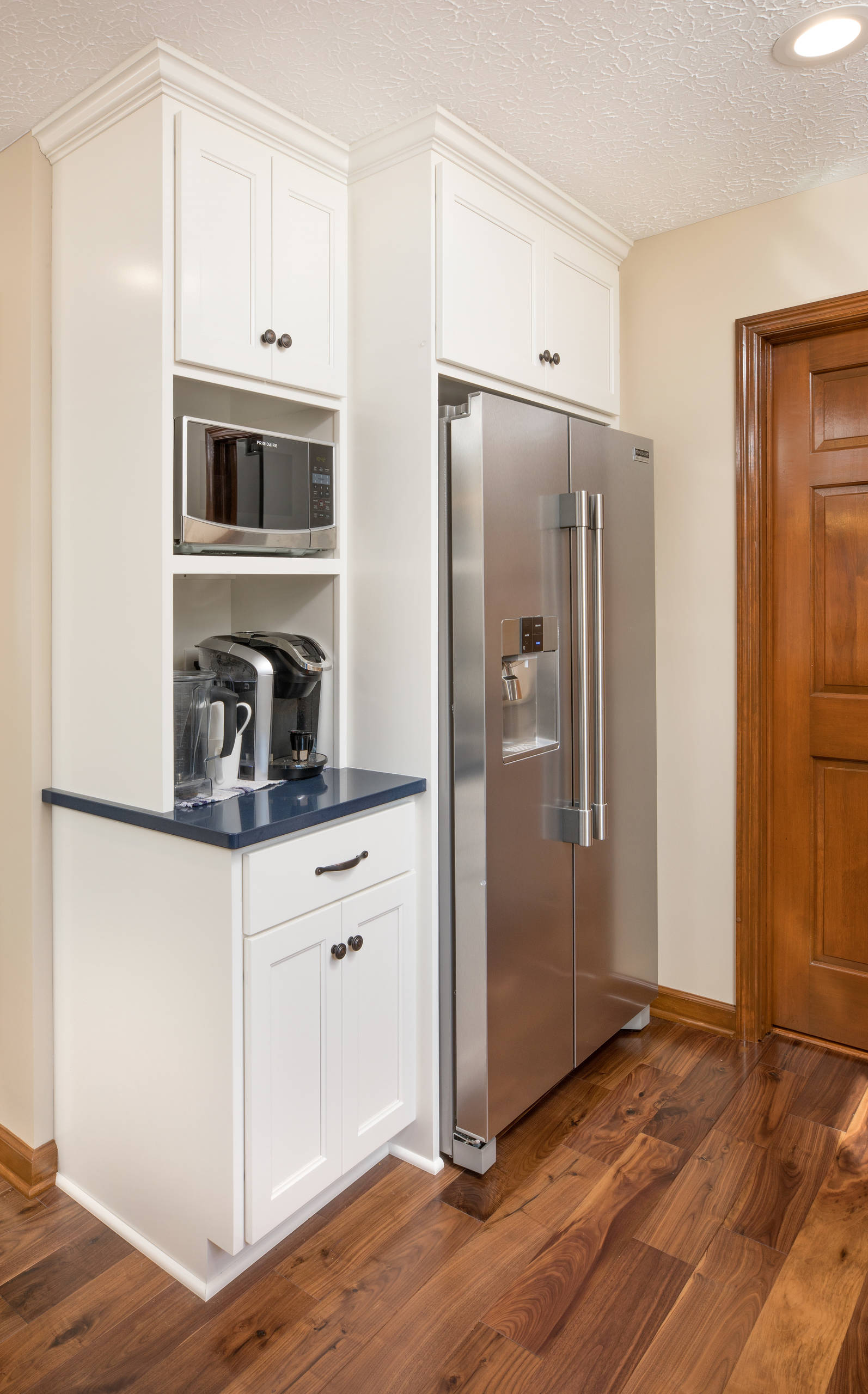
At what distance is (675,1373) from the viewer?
1.52 m

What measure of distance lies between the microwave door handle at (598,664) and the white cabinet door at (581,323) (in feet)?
1.45

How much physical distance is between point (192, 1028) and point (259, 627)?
1.09m

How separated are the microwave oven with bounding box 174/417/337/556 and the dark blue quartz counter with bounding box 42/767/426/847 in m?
0.55

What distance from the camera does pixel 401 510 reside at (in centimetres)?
207

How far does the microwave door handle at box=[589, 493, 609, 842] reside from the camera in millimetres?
2219

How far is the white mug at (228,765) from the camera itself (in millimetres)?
1971

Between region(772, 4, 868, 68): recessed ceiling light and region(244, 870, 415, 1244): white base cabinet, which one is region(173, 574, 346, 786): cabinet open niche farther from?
region(772, 4, 868, 68): recessed ceiling light

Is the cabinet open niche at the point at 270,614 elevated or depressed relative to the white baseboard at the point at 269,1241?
elevated

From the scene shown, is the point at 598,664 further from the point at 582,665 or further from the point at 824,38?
the point at 824,38

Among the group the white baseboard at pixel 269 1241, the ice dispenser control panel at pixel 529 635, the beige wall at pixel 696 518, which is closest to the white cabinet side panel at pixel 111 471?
the ice dispenser control panel at pixel 529 635

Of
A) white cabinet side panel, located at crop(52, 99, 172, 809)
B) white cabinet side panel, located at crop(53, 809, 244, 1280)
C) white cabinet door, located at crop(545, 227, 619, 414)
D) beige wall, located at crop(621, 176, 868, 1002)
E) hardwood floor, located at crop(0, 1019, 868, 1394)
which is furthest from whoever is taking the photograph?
beige wall, located at crop(621, 176, 868, 1002)

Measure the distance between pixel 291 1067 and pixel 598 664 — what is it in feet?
4.01

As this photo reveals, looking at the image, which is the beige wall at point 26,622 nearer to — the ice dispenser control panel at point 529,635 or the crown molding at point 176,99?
the crown molding at point 176,99

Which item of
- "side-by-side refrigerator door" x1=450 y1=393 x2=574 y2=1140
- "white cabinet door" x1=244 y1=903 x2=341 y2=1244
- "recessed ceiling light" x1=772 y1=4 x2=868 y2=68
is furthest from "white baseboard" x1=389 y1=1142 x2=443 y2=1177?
"recessed ceiling light" x1=772 y1=4 x2=868 y2=68
